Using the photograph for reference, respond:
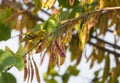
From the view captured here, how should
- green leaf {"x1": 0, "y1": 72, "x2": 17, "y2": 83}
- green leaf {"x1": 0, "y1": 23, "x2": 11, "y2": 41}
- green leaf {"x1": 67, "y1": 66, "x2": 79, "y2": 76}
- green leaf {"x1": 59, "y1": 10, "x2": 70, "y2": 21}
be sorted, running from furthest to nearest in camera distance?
green leaf {"x1": 67, "y1": 66, "x2": 79, "y2": 76} → green leaf {"x1": 0, "y1": 23, "x2": 11, "y2": 41} → green leaf {"x1": 59, "y1": 10, "x2": 70, "y2": 21} → green leaf {"x1": 0, "y1": 72, "x2": 17, "y2": 83}

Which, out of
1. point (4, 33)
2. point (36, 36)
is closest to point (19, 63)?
point (36, 36)

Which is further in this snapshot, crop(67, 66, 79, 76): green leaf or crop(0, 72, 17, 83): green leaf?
crop(67, 66, 79, 76): green leaf

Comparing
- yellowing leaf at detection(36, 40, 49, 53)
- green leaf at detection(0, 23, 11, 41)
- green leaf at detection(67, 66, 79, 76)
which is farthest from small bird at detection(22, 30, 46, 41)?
green leaf at detection(67, 66, 79, 76)

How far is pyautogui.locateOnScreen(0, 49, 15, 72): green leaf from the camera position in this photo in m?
0.81

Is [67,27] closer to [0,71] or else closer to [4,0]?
[0,71]

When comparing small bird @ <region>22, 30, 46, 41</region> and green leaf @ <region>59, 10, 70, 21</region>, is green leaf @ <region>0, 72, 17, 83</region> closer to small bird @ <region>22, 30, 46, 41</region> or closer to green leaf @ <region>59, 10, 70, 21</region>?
small bird @ <region>22, 30, 46, 41</region>

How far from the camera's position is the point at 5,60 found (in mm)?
827

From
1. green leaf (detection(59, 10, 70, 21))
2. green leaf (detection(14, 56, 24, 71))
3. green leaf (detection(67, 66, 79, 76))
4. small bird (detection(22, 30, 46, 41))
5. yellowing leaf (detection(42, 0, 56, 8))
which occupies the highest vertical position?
green leaf (detection(67, 66, 79, 76))

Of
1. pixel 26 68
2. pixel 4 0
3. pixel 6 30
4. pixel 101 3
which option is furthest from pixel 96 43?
pixel 26 68

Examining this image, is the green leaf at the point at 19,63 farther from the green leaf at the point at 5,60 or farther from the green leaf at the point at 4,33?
the green leaf at the point at 4,33

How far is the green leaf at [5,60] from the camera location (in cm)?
81

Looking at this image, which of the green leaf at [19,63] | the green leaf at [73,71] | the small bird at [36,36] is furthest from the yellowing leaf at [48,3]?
the green leaf at [73,71]

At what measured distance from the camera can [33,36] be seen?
0.96 m

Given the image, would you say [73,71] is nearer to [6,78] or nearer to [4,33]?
[4,33]
